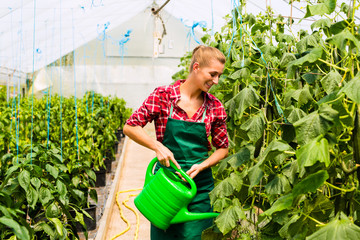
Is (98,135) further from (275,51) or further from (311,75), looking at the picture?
(311,75)

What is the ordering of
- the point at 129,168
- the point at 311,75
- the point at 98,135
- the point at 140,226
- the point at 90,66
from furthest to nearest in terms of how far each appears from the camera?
the point at 90,66
the point at 129,168
the point at 98,135
the point at 140,226
the point at 311,75

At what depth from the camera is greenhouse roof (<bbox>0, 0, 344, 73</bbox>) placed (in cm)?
557

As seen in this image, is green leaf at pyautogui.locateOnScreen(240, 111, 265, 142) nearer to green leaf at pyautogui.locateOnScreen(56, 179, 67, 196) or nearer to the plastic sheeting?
green leaf at pyautogui.locateOnScreen(56, 179, 67, 196)

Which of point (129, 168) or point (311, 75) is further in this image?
point (129, 168)

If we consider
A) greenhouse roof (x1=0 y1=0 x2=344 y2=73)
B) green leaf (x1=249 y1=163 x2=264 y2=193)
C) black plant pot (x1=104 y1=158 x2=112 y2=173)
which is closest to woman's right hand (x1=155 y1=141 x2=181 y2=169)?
green leaf (x1=249 y1=163 x2=264 y2=193)

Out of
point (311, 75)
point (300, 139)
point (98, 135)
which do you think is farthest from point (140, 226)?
point (300, 139)

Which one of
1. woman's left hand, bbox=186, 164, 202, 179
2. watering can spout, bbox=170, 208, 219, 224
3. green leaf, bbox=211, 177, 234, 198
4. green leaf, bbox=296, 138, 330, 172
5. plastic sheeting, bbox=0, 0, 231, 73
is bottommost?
watering can spout, bbox=170, 208, 219, 224

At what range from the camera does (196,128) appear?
188cm

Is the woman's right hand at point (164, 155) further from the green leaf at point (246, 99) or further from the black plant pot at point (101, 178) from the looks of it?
the black plant pot at point (101, 178)

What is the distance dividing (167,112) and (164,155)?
219 millimetres

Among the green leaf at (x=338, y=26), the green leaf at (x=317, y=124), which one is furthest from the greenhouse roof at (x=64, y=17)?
the green leaf at (x=317, y=124)

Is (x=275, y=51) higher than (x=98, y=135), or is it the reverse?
(x=275, y=51)

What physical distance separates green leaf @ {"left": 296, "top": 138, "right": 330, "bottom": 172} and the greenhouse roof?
3464mm

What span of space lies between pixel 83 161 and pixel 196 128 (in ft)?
6.81
